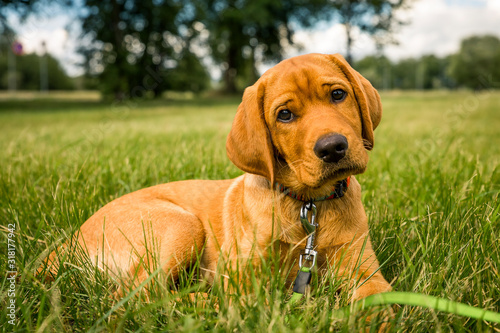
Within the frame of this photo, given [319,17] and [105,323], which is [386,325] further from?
[319,17]

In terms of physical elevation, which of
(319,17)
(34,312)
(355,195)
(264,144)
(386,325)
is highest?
(319,17)

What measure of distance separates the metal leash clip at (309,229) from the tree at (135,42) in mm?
24538

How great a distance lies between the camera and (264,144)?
2230mm

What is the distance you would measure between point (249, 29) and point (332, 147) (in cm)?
3759

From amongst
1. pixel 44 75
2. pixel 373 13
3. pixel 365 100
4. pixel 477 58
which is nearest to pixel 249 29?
pixel 373 13

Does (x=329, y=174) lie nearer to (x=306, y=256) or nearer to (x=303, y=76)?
(x=306, y=256)

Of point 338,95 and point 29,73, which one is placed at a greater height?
point 29,73

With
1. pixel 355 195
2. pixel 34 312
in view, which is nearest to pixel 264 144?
pixel 355 195

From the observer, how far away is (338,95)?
7.52ft

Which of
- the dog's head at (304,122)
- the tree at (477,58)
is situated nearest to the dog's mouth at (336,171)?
the dog's head at (304,122)

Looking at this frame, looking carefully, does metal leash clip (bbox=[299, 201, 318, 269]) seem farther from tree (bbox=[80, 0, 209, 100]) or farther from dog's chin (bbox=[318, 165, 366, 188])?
tree (bbox=[80, 0, 209, 100])

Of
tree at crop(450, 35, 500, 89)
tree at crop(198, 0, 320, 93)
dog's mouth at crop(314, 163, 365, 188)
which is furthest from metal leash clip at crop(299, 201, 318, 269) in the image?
tree at crop(450, 35, 500, 89)

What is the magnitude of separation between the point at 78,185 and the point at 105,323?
2.14 m

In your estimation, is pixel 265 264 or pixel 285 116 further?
pixel 285 116
